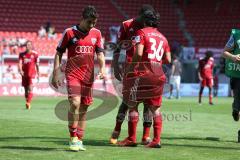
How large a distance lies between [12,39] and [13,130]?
2197 centimetres

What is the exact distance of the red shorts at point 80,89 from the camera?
30.3ft

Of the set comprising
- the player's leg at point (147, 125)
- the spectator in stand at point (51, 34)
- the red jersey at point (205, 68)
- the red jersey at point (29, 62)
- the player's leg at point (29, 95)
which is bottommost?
the spectator in stand at point (51, 34)

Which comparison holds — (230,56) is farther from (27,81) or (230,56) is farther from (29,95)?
(27,81)

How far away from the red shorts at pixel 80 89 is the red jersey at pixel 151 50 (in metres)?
0.88

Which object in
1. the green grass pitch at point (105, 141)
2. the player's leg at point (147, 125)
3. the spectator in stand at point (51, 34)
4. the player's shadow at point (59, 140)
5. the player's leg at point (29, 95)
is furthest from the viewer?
the spectator in stand at point (51, 34)

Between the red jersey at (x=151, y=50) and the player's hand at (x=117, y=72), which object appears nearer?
the red jersey at (x=151, y=50)

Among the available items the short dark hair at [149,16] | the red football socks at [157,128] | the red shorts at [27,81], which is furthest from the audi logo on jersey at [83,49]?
the red shorts at [27,81]

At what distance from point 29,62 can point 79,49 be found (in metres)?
12.2

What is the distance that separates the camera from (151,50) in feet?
31.4

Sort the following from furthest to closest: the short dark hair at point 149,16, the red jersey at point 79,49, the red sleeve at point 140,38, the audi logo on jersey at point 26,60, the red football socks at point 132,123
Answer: the audi logo on jersey at point 26,60 < the red football socks at point 132,123 < the short dark hair at point 149,16 < the red sleeve at point 140,38 < the red jersey at point 79,49

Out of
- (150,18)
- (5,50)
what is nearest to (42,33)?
(5,50)

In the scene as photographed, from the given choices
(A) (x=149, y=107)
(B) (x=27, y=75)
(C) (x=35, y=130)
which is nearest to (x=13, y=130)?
(C) (x=35, y=130)

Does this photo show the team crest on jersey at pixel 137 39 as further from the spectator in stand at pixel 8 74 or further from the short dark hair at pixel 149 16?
the spectator in stand at pixel 8 74

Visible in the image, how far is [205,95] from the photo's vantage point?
1460 inches
